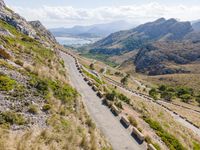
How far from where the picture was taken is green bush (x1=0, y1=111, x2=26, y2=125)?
14609 millimetres

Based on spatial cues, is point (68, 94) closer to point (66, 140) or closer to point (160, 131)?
point (66, 140)

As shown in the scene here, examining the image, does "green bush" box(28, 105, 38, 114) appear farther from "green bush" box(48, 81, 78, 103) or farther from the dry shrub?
the dry shrub

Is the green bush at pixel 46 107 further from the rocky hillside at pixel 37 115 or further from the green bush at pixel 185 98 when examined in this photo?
the green bush at pixel 185 98

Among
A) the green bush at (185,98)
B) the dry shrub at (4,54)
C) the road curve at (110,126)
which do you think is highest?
the dry shrub at (4,54)

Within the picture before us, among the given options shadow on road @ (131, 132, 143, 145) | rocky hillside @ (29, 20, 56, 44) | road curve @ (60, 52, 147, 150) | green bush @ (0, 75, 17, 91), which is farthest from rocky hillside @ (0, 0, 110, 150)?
rocky hillside @ (29, 20, 56, 44)

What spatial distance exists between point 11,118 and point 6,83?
4228 mm

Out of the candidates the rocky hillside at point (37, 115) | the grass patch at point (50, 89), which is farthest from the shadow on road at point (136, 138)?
the grass patch at point (50, 89)

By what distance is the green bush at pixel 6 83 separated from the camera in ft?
58.8

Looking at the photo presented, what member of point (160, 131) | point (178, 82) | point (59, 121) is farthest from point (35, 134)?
point (178, 82)

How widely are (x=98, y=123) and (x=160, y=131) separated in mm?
7324

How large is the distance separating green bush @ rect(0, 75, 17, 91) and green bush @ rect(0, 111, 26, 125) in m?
3.01

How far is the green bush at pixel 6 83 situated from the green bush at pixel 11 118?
3.01m

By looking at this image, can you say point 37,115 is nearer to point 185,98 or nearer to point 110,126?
point 110,126

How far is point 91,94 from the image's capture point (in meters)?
34.0
